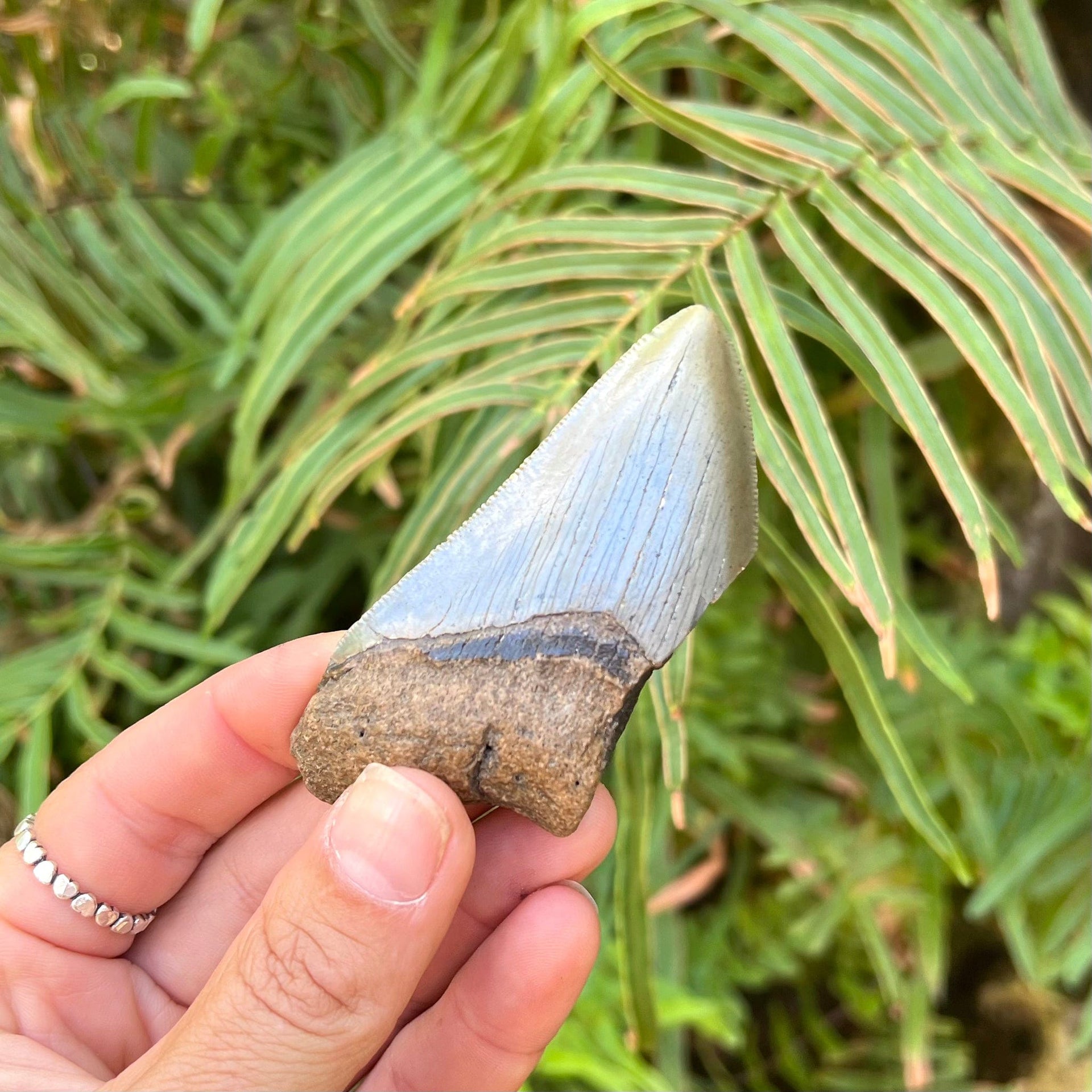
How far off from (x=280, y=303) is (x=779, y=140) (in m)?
0.50

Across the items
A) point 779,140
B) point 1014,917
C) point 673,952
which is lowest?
point 673,952

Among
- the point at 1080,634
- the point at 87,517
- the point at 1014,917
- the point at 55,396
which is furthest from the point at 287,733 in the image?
the point at 1080,634

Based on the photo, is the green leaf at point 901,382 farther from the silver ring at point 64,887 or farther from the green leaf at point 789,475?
the silver ring at point 64,887

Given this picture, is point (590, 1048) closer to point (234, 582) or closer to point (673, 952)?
point (673, 952)

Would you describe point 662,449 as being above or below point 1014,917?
above

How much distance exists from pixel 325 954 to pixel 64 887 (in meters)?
0.34

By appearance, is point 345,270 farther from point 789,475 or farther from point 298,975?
point 298,975

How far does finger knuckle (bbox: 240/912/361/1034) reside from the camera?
50 cm

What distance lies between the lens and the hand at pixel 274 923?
0.50 m

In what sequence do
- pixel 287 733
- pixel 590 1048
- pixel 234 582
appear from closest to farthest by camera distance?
pixel 287 733, pixel 234 582, pixel 590 1048

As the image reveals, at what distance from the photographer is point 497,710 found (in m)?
0.56

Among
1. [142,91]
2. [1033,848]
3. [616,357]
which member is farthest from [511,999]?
[142,91]

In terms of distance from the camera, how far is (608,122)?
1034 mm

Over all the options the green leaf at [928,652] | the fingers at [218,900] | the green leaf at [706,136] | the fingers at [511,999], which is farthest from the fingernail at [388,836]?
the green leaf at [706,136]
